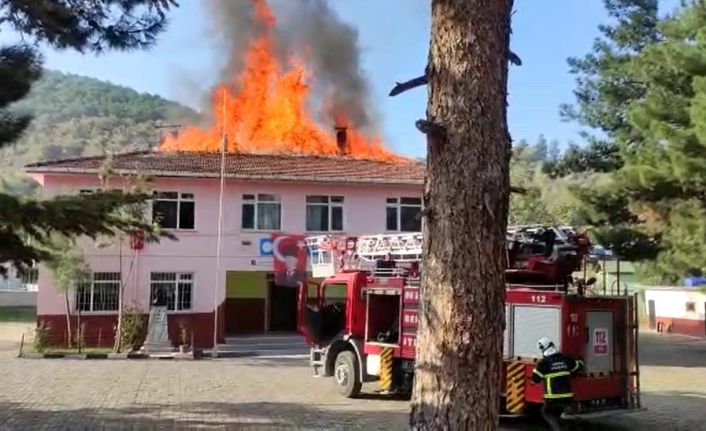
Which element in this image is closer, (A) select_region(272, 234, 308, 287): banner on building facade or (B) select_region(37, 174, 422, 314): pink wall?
(B) select_region(37, 174, 422, 314): pink wall

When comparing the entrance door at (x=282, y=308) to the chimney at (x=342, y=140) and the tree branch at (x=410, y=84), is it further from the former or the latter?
the tree branch at (x=410, y=84)

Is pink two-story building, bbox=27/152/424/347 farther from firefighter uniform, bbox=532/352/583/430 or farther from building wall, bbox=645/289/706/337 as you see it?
firefighter uniform, bbox=532/352/583/430

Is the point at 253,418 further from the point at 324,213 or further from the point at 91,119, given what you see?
the point at 91,119

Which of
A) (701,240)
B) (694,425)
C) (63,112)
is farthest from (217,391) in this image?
(63,112)

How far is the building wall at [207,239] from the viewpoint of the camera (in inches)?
→ 1048

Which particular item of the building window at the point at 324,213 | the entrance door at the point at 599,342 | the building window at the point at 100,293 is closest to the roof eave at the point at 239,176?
the building window at the point at 324,213

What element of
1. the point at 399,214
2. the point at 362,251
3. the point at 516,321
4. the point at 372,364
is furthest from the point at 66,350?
the point at 516,321

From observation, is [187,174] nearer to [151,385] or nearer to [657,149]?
[151,385]

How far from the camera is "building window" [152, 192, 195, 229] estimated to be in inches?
1079

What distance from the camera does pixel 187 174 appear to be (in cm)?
2722

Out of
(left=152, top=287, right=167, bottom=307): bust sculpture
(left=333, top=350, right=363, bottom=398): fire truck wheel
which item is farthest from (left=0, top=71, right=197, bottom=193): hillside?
(left=333, top=350, right=363, bottom=398): fire truck wheel

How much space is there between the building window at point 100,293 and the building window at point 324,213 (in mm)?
6977

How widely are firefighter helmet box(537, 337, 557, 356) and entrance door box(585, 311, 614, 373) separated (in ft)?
2.72

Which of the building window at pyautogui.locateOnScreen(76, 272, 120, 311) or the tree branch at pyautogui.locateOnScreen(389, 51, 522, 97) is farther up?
the tree branch at pyautogui.locateOnScreen(389, 51, 522, 97)
